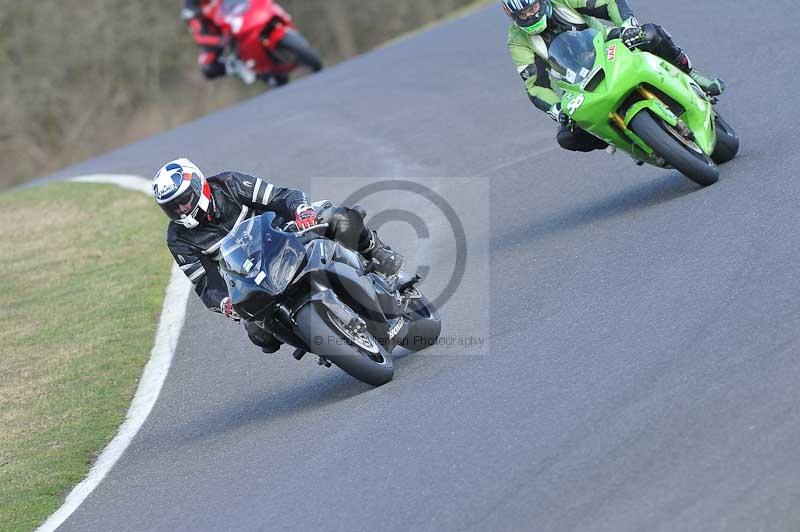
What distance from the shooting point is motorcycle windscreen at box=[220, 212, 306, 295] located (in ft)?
24.8

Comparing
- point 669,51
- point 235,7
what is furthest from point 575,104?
point 235,7

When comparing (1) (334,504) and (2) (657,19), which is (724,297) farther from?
(2) (657,19)

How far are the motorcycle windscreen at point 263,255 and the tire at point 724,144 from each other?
3611 millimetres

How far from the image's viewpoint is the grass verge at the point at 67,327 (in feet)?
27.6

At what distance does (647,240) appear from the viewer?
8.84 m

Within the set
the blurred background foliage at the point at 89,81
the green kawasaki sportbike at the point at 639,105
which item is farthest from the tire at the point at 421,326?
the blurred background foliage at the point at 89,81

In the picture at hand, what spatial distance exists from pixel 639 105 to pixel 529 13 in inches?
46.5

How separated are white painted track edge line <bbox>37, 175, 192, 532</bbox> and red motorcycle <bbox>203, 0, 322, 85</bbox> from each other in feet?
29.8

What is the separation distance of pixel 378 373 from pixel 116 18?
990 inches

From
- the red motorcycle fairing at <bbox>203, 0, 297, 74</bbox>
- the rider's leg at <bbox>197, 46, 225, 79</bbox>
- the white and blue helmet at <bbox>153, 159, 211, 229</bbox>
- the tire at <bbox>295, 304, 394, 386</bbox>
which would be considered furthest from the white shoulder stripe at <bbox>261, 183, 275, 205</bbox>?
the rider's leg at <bbox>197, 46, 225, 79</bbox>

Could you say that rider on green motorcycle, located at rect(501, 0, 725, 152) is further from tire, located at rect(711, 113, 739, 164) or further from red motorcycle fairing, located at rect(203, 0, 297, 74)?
red motorcycle fairing, located at rect(203, 0, 297, 74)

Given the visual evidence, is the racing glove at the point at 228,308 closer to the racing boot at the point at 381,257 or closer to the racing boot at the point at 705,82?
the racing boot at the point at 381,257

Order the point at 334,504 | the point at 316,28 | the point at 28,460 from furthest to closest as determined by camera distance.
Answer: the point at 316,28 < the point at 28,460 < the point at 334,504

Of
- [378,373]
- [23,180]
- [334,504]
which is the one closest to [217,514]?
[334,504]
